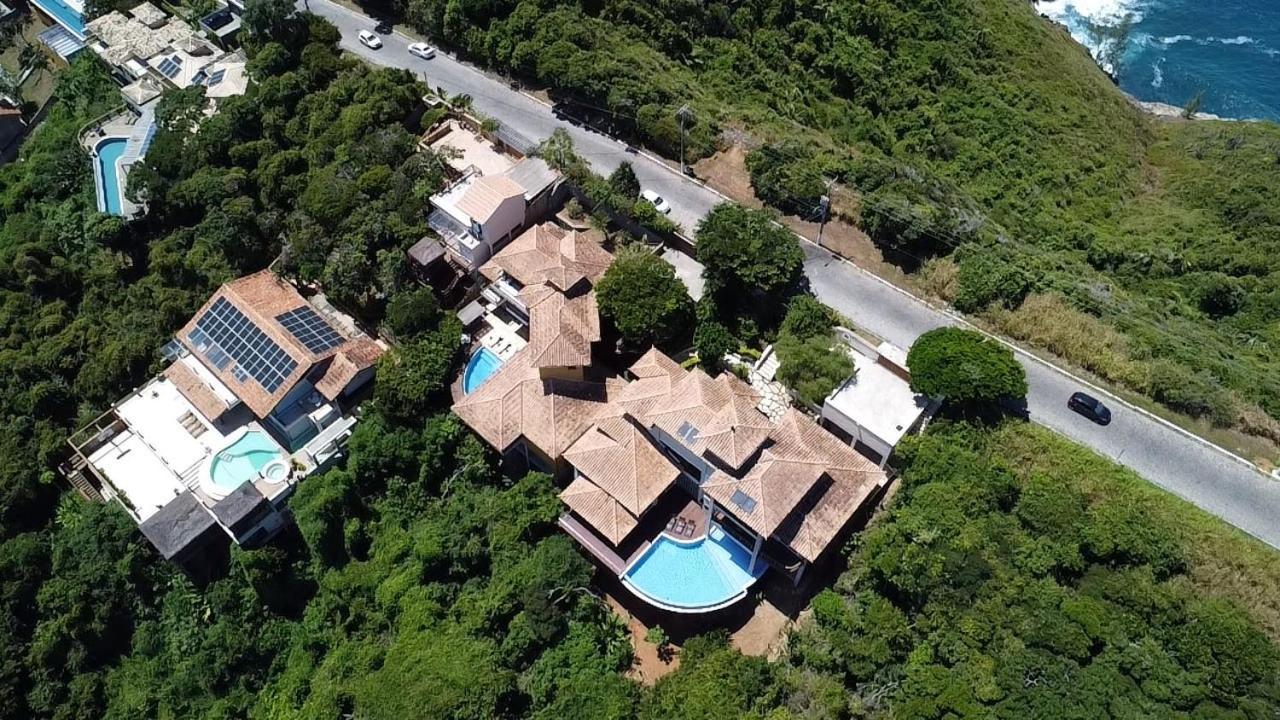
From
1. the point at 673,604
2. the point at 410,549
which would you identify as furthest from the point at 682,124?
the point at 410,549

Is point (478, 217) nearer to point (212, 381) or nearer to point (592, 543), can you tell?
point (212, 381)

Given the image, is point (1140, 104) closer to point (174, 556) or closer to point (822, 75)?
point (822, 75)

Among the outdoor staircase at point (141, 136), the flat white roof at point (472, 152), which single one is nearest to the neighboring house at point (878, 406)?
the flat white roof at point (472, 152)

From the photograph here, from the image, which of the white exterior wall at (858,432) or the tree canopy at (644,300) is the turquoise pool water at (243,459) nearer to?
the tree canopy at (644,300)

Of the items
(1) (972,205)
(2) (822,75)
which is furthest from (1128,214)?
(2) (822,75)

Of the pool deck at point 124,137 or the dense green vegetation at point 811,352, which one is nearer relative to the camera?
the dense green vegetation at point 811,352

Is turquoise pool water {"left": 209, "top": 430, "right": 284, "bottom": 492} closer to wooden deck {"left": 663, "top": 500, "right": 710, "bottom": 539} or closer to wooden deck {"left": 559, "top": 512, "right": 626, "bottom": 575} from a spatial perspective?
wooden deck {"left": 559, "top": 512, "right": 626, "bottom": 575}
